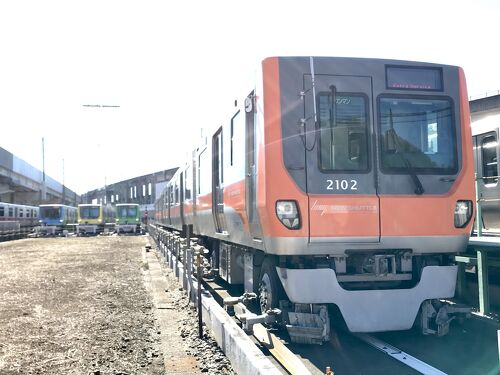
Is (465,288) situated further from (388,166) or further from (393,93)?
(393,93)

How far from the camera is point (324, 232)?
5305 millimetres

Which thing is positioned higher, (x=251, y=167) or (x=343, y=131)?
(x=343, y=131)

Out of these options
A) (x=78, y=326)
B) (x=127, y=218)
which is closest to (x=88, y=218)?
(x=127, y=218)

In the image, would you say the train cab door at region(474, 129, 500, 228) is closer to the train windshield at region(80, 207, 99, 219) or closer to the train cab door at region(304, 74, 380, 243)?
the train cab door at region(304, 74, 380, 243)

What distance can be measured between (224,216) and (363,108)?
3313mm

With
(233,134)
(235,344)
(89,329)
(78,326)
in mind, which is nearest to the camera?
(235,344)

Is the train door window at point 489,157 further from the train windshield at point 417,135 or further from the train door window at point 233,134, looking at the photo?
the train door window at point 233,134

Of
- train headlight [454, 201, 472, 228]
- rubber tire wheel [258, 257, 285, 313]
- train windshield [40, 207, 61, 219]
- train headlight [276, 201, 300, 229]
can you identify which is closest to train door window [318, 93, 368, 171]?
train headlight [276, 201, 300, 229]

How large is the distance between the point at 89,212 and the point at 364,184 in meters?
43.0

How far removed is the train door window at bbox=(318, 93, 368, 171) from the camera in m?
5.55

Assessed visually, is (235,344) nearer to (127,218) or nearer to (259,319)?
(259,319)

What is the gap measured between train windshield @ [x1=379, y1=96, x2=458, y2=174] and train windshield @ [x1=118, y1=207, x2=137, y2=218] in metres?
40.8

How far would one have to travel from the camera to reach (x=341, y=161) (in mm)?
5570

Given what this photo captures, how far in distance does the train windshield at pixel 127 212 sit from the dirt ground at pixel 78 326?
1232 inches
